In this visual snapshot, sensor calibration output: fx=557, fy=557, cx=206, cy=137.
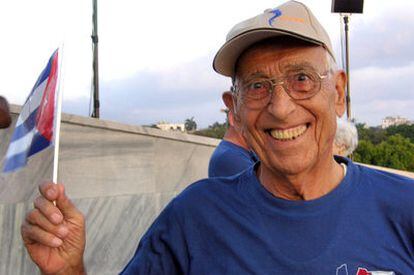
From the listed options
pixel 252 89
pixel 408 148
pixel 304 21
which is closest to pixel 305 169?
pixel 252 89

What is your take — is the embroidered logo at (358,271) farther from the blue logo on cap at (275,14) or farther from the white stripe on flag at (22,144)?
the white stripe on flag at (22,144)

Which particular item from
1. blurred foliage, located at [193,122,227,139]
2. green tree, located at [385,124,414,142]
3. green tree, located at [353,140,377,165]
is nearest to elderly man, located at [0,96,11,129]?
blurred foliage, located at [193,122,227,139]

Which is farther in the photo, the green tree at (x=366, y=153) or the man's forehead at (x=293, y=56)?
the green tree at (x=366, y=153)

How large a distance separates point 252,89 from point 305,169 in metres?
0.30

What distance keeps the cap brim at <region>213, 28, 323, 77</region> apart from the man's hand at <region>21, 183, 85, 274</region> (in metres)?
0.65

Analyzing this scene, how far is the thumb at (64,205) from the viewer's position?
1.51 metres

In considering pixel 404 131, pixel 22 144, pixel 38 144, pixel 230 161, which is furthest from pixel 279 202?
pixel 404 131

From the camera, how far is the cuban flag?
170cm

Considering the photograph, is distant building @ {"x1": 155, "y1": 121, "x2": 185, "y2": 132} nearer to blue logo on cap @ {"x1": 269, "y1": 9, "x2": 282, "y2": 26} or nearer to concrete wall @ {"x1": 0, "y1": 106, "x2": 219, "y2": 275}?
concrete wall @ {"x1": 0, "y1": 106, "x2": 219, "y2": 275}

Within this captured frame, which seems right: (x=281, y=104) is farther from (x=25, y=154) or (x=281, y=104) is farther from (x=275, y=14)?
(x=25, y=154)

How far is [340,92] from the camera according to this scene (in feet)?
6.13

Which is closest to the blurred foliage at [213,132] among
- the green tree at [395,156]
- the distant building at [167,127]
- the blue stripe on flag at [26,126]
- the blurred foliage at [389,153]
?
the distant building at [167,127]

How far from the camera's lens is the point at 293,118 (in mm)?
1700

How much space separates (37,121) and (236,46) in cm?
68
